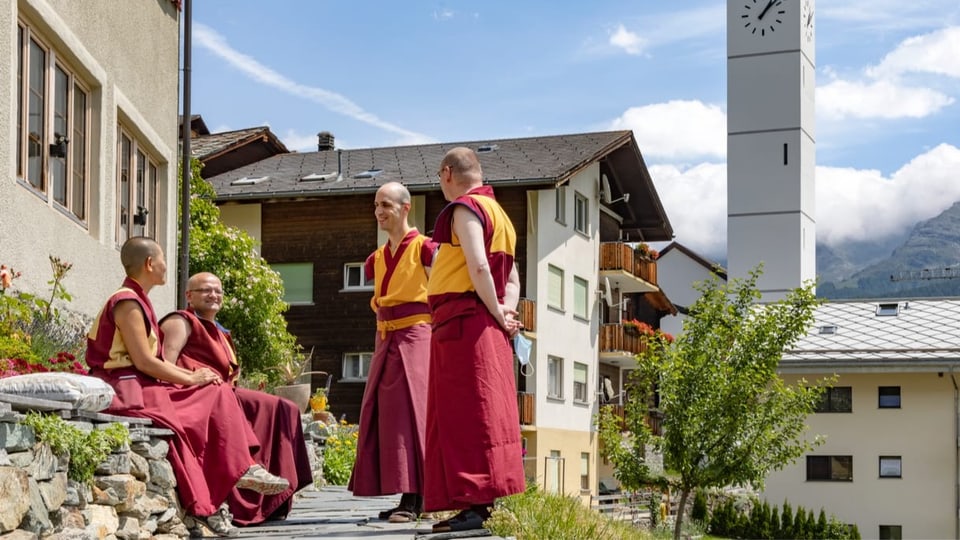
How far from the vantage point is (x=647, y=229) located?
154 ft

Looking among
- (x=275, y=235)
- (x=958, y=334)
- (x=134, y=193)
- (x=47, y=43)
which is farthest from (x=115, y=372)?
(x=958, y=334)

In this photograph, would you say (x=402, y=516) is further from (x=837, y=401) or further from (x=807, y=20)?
(x=807, y=20)

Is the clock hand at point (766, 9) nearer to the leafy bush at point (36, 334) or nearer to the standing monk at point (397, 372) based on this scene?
the leafy bush at point (36, 334)

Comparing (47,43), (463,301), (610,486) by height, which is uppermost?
(47,43)

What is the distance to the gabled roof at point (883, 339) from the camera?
40.1m

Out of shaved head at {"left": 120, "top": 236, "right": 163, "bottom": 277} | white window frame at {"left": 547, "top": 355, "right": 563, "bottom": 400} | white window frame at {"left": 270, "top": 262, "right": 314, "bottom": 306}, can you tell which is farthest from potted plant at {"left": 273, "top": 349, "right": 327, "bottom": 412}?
white window frame at {"left": 547, "top": 355, "right": 563, "bottom": 400}

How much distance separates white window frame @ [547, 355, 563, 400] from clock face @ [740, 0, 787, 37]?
30.6m

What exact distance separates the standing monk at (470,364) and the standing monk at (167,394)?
121cm

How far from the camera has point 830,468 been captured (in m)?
40.8

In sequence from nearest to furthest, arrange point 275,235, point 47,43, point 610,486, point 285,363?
point 47,43, point 285,363, point 275,235, point 610,486

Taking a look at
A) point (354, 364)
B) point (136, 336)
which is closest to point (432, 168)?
point (354, 364)

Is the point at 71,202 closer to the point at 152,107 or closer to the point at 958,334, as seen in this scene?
the point at 152,107

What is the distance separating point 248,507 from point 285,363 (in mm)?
14916

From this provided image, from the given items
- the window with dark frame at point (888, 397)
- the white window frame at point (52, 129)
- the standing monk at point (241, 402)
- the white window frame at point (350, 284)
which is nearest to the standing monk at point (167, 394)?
the standing monk at point (241, 402)
